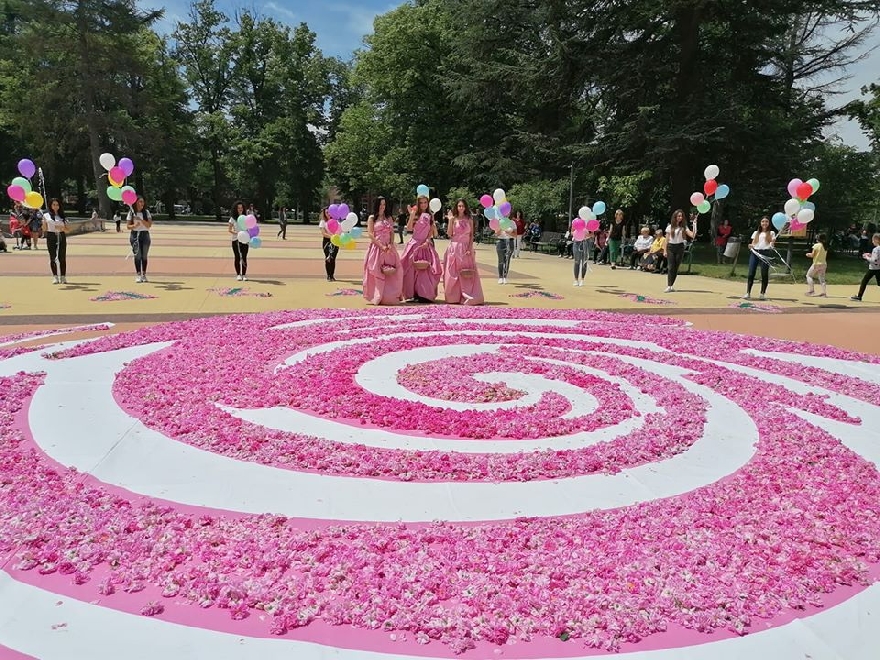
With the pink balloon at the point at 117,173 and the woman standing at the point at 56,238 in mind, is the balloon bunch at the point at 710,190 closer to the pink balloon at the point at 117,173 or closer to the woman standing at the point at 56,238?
the pink balloon at the point at 117,173

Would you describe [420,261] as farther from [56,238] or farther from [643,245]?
[643,245]

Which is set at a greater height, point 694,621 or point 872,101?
point 872,101

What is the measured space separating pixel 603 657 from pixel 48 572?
2.50 m

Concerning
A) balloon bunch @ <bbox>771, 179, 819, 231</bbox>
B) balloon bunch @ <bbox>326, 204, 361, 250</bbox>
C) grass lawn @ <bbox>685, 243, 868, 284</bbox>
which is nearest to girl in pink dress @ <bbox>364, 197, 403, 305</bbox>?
balloon bunch @ <bbox>326, 204, 361, 250</bbox>

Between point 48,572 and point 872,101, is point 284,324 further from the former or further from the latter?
point 872,101

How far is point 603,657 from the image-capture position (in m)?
2.51

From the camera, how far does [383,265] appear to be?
1183 cm

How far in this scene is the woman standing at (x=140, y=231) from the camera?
1360cm

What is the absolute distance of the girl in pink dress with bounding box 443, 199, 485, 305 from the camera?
12.1 metres

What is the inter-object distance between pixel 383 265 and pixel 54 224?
704 cm

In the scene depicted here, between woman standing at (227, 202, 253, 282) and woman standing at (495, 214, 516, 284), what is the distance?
19.3 feet

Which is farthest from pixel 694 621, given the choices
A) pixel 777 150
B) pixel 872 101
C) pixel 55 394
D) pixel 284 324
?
pixel 872 101

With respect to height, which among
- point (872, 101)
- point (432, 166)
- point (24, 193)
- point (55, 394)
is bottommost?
point (55, 394)

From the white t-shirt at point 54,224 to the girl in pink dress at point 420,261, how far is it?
283 inches
